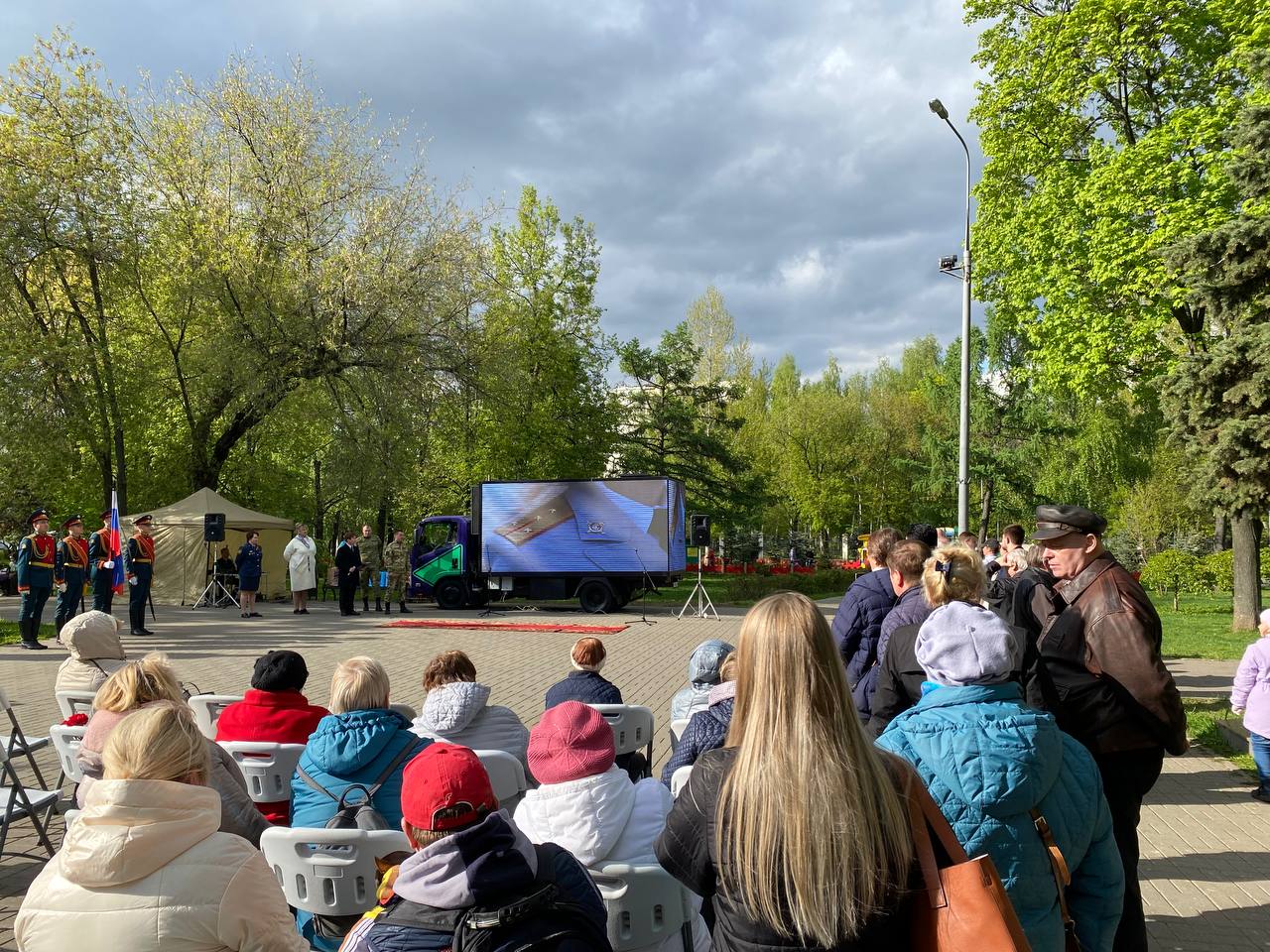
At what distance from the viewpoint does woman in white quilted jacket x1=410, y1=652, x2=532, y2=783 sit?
13.6 feet

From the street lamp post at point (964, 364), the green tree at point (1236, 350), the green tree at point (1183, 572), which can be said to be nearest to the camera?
the green tree at point (1236, 350)

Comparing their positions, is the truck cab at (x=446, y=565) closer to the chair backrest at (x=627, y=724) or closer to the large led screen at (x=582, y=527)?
the large led screen at (x=582, y=527)

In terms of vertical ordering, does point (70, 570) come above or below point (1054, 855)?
below

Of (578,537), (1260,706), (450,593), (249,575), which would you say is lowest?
(450,593)

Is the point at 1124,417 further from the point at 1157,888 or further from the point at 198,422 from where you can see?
the point at 1157,888

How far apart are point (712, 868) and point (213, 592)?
2319cm

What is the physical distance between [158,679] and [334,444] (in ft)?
69.0

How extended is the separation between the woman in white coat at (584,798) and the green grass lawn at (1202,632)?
13.4 meters

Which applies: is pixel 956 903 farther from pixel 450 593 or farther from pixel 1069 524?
pixel 450 593

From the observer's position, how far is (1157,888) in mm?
4785

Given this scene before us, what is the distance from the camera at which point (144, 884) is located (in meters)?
2.13

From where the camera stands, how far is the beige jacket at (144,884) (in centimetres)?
209

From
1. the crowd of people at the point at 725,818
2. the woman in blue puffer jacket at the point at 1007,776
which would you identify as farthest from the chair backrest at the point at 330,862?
the woman in blue puffer jacket at the point at 1007,776

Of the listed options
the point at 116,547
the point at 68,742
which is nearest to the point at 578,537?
the point at 116,547
